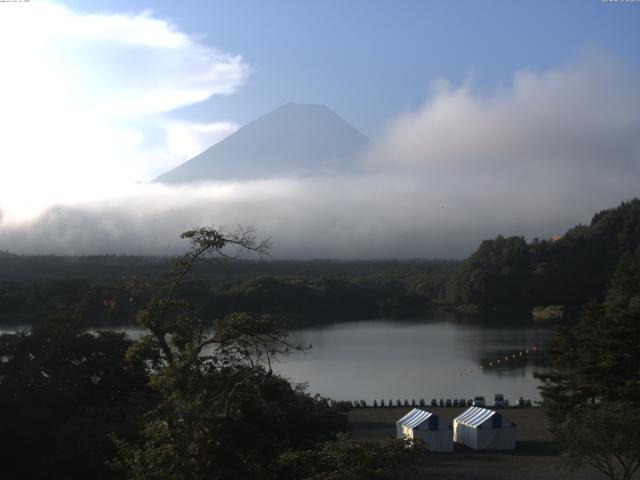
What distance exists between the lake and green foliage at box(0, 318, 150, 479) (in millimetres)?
7066

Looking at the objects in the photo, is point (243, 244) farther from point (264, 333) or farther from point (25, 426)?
point (25, 426)

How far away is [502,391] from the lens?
75.7ft

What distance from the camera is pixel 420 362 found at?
95.2 ft

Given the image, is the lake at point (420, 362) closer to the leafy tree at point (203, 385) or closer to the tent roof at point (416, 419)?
the tent roof at point (416, 419)

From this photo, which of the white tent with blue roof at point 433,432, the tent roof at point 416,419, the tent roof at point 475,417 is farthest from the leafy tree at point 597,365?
the tent roof at point 416,419

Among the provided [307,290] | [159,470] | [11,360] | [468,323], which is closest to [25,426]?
[11,360]

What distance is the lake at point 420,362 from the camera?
2323 cm

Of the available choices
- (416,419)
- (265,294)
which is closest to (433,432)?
(416,419)

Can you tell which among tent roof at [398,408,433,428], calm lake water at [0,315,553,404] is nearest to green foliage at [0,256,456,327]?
calm lake water at [0,315,553,404]

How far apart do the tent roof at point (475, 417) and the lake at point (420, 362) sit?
3.80 metres

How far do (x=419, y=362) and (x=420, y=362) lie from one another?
38 mm

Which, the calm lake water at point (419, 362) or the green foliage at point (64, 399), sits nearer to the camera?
the green foliage at point (64, 399)

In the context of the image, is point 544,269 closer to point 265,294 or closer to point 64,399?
point 265,294

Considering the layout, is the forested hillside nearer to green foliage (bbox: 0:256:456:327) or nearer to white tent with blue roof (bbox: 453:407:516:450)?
green foliage (bbox: 0:256:456:327)
